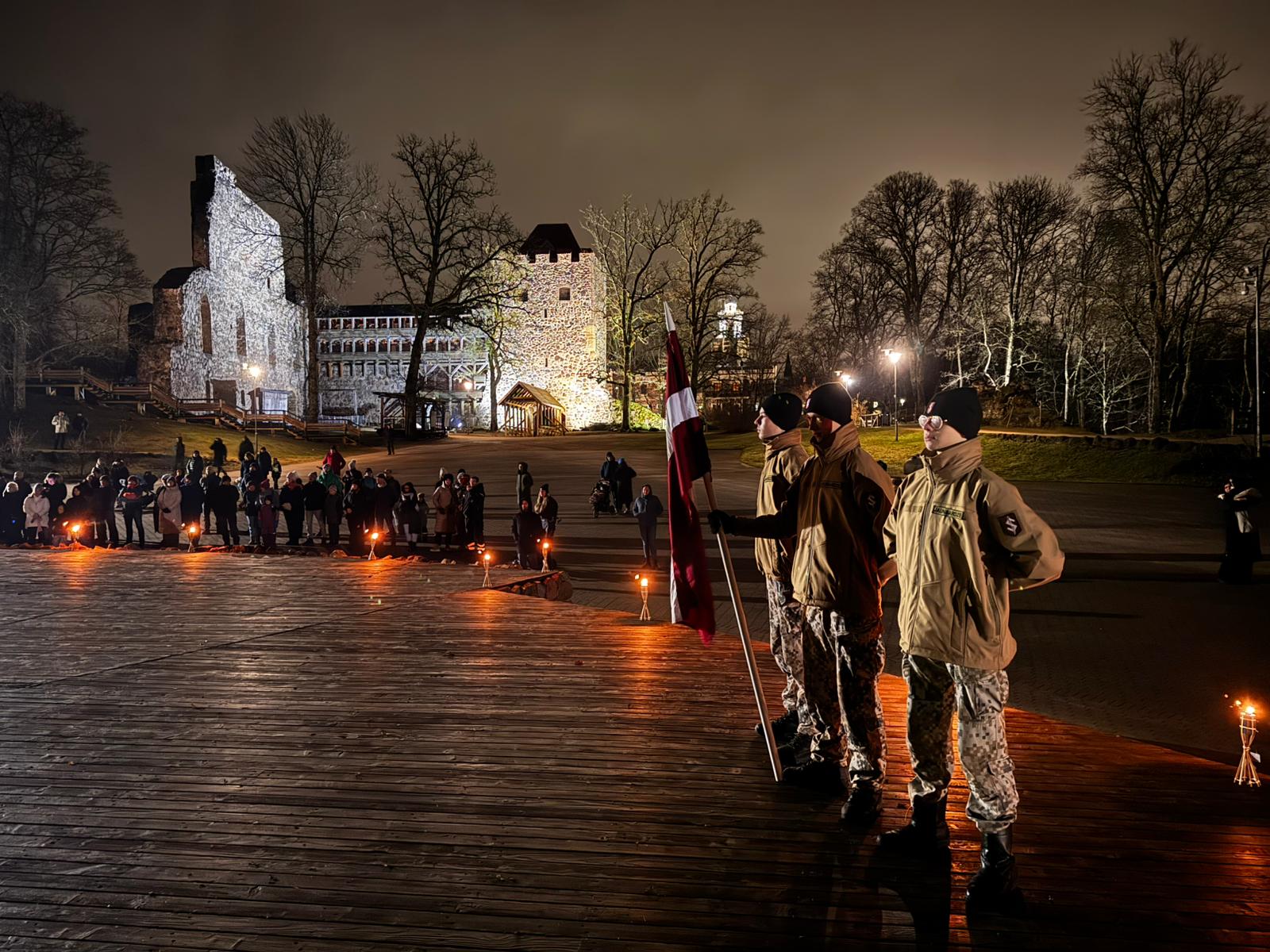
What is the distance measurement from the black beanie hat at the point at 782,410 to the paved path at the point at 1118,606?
4877 mm

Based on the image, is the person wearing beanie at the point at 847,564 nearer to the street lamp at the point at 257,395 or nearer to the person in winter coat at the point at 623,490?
the person in winter coat at the point at 623,490

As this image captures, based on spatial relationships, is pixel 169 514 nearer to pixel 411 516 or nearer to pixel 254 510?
pixel 254 510

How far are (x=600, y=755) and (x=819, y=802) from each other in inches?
53.0

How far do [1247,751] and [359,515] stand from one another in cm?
1409

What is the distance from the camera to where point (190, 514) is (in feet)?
52.5

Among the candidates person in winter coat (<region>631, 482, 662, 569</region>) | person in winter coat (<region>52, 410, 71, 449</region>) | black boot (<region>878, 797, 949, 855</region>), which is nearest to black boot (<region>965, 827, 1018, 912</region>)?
black boot (<region>878, 797, 949, 855</region>)

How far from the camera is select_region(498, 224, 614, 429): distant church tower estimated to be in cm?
6212

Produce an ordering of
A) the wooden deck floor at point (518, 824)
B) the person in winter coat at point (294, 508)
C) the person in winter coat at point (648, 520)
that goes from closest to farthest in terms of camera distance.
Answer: the wooden deck floor at point (518, 824) → the person in winter coat at point (648, 520) → the person in winter coat at point (294, 508)

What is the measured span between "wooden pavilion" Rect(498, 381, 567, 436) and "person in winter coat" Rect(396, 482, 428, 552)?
37345 millimetres

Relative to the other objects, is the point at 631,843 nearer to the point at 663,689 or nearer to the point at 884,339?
the point at 663,689

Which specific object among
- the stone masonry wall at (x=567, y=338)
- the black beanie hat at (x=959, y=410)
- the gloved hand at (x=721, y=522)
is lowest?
the gloved hand at (x=721, y=522)

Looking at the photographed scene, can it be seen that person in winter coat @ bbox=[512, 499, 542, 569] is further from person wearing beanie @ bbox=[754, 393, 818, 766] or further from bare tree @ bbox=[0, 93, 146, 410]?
bare tree @ bbox=[0, 93, 146, 410]

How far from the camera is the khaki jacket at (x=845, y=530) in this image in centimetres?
388

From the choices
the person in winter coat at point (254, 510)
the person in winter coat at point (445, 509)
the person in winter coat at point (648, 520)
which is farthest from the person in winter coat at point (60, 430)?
the person in winter coat at point (648, 520)
